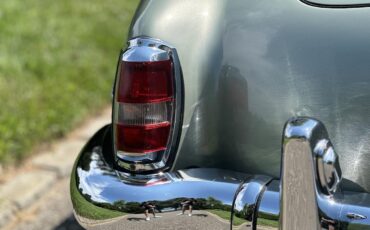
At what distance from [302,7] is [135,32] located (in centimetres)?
52

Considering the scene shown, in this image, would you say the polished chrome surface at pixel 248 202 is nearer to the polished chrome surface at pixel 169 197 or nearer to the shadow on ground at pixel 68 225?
the polished chrome surface at pixel 169 197

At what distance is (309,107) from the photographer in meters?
1.76

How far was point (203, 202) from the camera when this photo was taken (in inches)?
68.8

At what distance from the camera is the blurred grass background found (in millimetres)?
3797

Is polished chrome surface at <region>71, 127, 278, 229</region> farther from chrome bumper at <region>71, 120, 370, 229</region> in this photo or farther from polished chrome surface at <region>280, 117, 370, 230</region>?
polished chrome surface at <region>280, 117, 370, 230</region>

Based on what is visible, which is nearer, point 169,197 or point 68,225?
point 169,197

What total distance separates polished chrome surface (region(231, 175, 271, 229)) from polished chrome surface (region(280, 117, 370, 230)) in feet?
0.32

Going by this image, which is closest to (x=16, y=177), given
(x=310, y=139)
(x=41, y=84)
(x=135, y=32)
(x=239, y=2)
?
(x=41, y=84)

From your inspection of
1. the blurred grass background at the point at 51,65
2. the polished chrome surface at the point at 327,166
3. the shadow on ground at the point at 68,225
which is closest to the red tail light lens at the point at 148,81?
the polished chrome surface at the point at 327,166

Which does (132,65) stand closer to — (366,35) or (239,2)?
(239,2)

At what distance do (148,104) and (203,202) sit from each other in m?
0.35

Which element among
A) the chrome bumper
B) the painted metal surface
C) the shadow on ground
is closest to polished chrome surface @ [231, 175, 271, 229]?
the chrome bumper

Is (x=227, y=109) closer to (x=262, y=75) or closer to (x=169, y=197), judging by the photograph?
(x=262, y=75)

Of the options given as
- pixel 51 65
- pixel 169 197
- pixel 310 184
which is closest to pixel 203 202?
pixel 169 197
